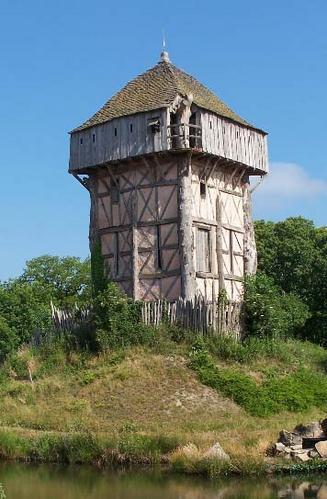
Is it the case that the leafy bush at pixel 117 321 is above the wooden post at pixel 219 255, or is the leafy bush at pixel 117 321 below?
below

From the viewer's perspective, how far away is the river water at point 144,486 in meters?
17.1

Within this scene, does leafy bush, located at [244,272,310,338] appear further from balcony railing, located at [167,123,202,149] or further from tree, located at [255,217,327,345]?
balcony railing, located at [167,123,202,149]

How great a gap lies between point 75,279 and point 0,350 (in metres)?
18.2

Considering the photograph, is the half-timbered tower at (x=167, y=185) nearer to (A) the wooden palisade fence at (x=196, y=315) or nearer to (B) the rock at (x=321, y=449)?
(A) the wooden palisade fence at (x=196, y=315)

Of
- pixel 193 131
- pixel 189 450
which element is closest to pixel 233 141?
pixel 193 131

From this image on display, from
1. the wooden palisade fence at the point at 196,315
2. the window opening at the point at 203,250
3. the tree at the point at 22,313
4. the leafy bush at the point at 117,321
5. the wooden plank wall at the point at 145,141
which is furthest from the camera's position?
the tree at the point at 22,313

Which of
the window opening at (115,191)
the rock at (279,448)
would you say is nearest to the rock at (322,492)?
the rock at (279,448)

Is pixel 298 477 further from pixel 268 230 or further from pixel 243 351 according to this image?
pixel 268 230

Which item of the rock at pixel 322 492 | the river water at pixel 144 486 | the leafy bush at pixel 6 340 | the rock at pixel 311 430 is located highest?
the leafy bush at pixel 6 340

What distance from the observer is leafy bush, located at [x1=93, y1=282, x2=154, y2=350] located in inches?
1138

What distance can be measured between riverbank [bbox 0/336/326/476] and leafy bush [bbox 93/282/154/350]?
0.48 metres

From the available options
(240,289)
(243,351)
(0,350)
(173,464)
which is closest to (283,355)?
(243,351)

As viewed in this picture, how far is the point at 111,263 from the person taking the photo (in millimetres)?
32781

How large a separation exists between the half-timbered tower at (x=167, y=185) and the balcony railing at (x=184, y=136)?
0.04 m
